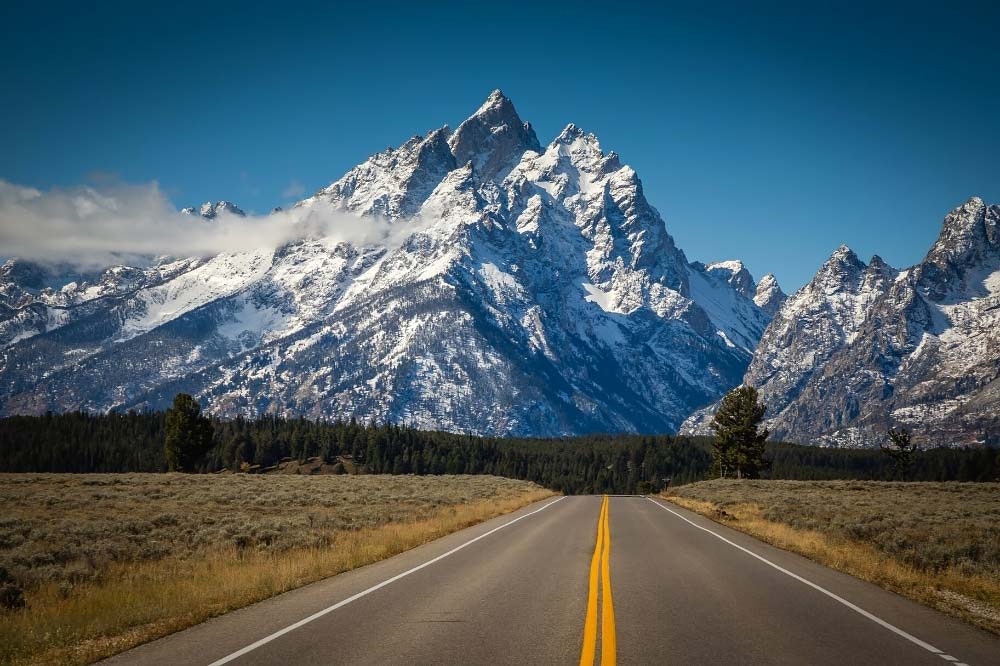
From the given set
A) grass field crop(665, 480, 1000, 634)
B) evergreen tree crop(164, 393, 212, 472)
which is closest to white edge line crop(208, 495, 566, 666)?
grass field crop(665, 480, 1000, 634)

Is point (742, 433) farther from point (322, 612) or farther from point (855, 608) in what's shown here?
point (322, 612)

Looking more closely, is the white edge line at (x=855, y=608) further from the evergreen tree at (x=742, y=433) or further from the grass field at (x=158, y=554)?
the evergreen tree at (x=742, y=433)

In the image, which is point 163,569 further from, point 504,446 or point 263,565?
point 504,446

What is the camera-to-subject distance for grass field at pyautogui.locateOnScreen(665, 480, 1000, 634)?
46.8ft

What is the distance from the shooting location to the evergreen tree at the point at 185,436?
85.8 m

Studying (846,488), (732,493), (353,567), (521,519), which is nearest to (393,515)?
(521,519)

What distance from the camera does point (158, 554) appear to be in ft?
63.5

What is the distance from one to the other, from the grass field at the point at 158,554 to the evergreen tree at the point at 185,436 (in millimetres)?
47635

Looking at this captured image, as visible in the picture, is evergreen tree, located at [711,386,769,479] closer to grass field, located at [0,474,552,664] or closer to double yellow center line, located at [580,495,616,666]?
grass field, located at [0,474,552,664]

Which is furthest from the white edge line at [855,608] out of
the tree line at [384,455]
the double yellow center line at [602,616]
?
the tree line at [384,455]

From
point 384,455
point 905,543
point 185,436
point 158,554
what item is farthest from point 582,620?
point 384,455

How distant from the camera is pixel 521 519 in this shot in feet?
110

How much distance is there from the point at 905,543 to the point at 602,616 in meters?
14.2

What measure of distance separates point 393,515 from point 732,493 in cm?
3098
